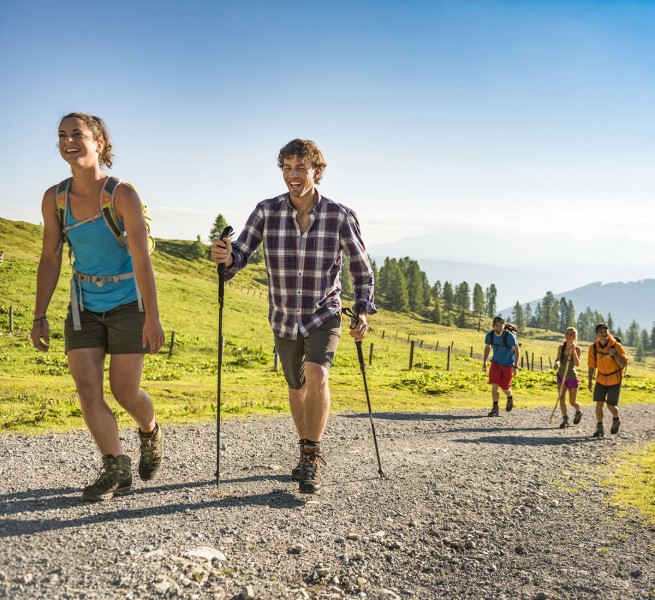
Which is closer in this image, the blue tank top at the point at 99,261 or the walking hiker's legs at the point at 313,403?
the blue tank top at the point at 99,261

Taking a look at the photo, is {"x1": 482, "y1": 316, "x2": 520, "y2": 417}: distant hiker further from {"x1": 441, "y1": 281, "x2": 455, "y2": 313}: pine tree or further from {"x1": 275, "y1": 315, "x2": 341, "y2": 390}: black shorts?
{"x1": 441, "y1": 281, "x2": 455, "y2": 313}: pine tree

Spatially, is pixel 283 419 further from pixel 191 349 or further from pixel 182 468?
pixel 191 349

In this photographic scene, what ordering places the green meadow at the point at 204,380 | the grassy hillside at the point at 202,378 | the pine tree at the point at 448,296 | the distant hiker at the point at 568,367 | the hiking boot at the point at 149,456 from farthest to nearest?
the pine tree at the point at 448,296 → the distant hiker at the point at 568,367 → the grassy hillside at the point at 202,378 → the green meadow at the point at 204,380 → the hiking boot at the point at 149,456

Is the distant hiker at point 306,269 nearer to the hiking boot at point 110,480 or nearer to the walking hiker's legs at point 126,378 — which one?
the walking hiker's legs at point 126,378

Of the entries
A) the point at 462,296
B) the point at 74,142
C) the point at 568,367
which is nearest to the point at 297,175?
the point at 74,142

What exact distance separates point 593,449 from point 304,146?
778cm

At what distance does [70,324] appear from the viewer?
4781 millimetres

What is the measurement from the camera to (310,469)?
18.0ft

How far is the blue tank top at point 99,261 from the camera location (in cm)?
464

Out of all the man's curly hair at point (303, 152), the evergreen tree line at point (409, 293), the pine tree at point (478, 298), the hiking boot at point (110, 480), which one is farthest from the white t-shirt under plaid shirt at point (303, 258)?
the pine tree at point (478, 298)

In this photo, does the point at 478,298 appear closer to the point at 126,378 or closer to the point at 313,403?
the point at 313,403

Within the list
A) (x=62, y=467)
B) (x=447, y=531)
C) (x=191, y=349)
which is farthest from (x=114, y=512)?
(x=191, y=349)

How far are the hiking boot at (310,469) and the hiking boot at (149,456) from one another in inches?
55.2

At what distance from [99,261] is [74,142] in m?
0.99
